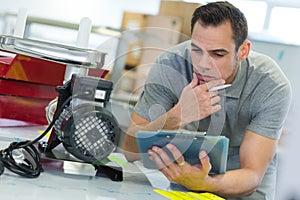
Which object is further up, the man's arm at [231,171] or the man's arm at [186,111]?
the man's arm at [186,111]

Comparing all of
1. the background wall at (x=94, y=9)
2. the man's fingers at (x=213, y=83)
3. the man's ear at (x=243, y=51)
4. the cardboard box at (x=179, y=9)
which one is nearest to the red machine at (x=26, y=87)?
the man's fingers at (x=213, y=83)

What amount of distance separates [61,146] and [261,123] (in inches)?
22.8

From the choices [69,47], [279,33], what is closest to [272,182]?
[69,47]

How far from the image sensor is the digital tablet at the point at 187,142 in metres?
0.79

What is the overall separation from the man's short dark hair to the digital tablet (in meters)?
0.46

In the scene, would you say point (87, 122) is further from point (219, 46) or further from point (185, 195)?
point (219, 46)

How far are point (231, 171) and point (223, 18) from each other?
1.44 feet

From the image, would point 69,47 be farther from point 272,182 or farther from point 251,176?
point 272,182

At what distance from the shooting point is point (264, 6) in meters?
2.76

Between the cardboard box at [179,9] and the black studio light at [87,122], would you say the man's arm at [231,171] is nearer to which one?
the black studio light at [87,122]

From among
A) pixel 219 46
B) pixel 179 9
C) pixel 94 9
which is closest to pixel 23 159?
pixel 219 46

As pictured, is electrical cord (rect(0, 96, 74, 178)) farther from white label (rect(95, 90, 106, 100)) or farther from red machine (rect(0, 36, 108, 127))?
red machine (rect(0, 36, 108, 127))

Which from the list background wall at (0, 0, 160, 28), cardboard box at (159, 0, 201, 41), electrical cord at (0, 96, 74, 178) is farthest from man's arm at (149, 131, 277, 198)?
background wall at (0, 0, 160, 28)

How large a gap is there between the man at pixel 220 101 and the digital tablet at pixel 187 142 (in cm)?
1
